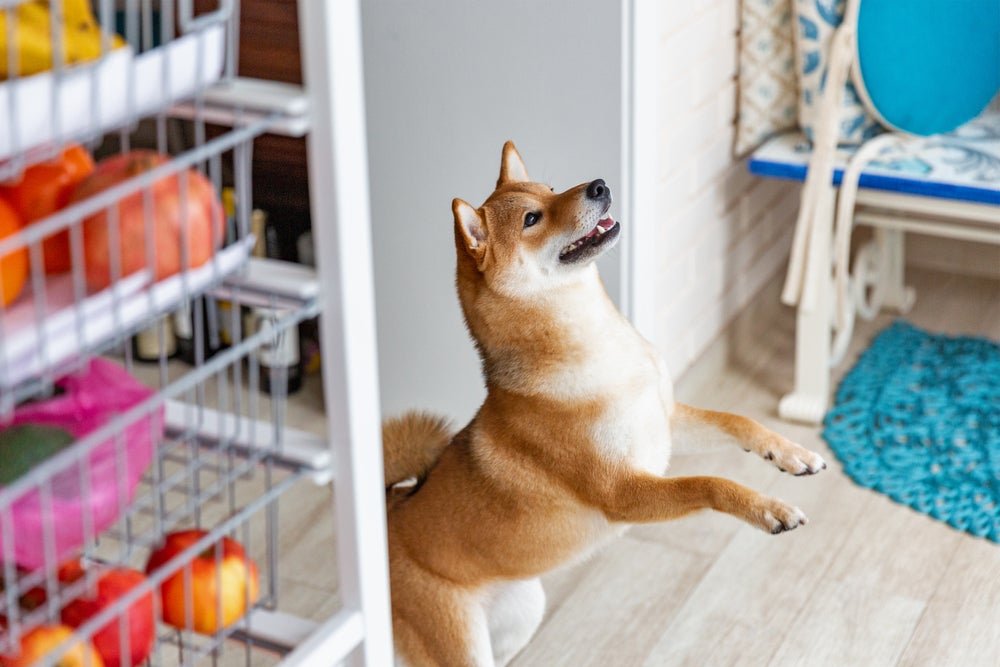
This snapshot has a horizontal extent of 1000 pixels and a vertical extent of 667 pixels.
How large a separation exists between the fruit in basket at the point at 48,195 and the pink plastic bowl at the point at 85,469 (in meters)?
0.13

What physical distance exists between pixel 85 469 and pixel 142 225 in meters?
0.20

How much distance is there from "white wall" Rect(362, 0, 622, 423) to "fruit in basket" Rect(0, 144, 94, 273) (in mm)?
1228

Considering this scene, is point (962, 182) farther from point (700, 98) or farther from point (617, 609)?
point (617, 609)

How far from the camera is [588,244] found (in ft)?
5.23

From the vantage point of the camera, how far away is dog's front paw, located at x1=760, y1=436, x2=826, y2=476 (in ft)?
5.42

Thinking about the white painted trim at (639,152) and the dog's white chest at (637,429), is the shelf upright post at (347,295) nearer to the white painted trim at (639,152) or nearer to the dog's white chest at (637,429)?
the dog's white chest at (637,429)

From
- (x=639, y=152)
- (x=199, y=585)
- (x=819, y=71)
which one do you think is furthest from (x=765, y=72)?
(x=199, y=585)

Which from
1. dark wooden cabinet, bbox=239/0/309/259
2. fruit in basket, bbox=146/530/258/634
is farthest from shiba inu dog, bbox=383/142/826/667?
dark wooden cabinet, bbox=239/0/309/259

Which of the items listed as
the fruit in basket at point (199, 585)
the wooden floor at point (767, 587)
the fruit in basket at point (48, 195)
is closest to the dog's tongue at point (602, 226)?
the wooden floor at point (767, 587)

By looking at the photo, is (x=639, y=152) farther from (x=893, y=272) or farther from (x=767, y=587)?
(x=893, y=272)

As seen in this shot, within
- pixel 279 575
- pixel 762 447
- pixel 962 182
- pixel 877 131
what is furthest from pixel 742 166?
pixel 279 575

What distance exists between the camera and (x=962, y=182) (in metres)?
2.21

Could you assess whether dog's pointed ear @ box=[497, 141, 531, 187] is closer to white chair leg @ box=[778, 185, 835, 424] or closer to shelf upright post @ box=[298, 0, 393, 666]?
shelf upright post @ box=[298, 0, 393, 666]

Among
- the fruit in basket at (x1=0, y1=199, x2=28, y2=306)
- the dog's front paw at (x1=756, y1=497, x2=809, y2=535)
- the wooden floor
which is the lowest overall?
the wooden floor
